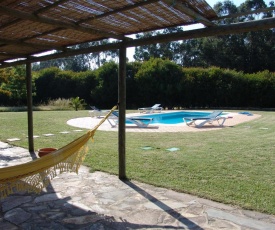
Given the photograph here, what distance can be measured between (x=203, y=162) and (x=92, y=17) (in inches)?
124

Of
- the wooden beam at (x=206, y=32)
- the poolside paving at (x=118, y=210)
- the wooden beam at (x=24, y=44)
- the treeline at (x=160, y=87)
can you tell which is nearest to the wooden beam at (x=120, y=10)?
the wooden beam at (x=206, y=32)

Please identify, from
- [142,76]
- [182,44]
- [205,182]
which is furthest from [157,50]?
[205,182]

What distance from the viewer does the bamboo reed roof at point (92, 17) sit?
2.72m

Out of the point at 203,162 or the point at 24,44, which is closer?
the point at 24,44

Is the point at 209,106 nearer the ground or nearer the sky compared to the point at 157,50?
nearer the ground

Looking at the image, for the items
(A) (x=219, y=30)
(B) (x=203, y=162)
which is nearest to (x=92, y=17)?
(A) (x=219, y=30)

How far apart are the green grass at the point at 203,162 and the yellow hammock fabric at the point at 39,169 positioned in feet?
3.88

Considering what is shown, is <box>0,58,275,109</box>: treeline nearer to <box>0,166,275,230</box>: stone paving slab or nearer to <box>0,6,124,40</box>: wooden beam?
<box>0,6,124,40</box>: wooden beam

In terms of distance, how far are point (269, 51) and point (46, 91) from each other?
71.3ft

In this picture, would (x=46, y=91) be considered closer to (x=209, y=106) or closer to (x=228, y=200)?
(x=209, y=106)

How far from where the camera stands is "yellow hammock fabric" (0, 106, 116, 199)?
2.55 m

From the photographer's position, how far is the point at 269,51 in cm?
2834

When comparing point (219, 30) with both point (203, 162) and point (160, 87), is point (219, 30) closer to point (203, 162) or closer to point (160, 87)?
point (203, 162)

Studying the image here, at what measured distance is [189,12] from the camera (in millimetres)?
2758
